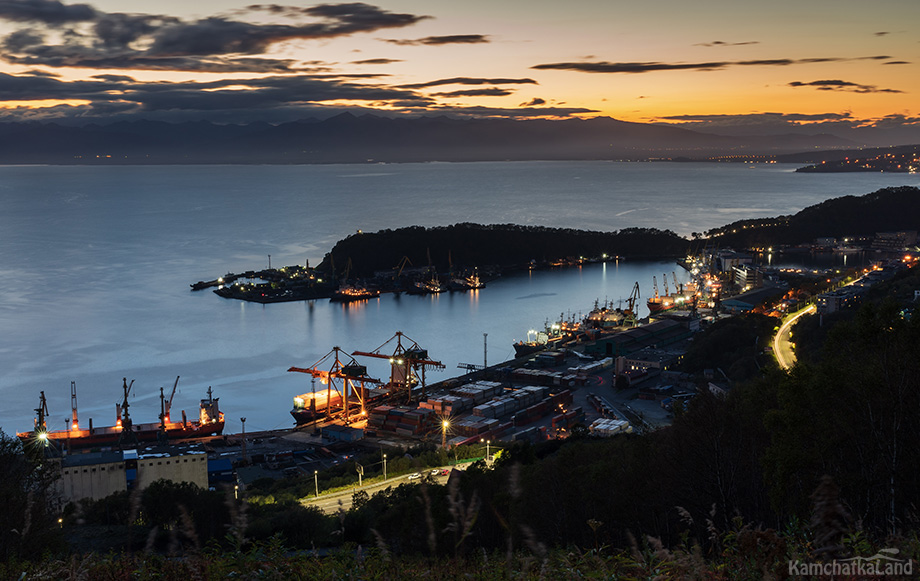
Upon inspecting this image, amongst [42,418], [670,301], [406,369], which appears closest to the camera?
[42,418]

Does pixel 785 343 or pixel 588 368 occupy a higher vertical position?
pixel 785 343

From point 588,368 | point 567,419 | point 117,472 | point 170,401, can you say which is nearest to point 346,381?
point 170,401

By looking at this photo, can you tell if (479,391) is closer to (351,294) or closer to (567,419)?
(567,419)

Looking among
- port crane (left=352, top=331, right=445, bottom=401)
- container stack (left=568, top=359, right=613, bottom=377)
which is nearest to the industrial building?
port crane (left=352, top=331, right=445, bottom=401)

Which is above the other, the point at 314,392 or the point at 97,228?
the point at 97,228

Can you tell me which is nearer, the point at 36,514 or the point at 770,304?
the point at 36,514

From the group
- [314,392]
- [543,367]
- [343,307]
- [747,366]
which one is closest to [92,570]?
[747,366]

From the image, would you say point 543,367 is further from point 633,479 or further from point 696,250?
point 696,250

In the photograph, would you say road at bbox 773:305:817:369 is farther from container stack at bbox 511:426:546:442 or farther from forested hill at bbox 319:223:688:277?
forested hill at bbox 319:223:688:277
